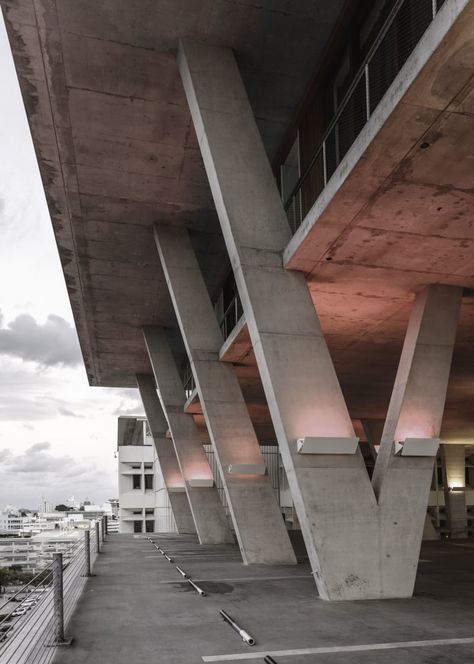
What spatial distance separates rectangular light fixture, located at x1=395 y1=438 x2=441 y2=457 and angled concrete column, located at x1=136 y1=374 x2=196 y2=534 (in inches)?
881

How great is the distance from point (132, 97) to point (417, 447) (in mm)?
8596

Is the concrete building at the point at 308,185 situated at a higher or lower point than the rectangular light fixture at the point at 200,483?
higher

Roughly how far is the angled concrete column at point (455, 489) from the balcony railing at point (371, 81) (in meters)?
23.1

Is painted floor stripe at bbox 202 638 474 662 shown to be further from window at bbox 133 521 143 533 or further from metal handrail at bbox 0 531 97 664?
window at bbox 133 521 143 533

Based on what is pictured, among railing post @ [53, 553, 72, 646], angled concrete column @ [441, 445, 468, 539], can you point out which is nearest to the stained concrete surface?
railing post @ [53, 553, 72, 646]

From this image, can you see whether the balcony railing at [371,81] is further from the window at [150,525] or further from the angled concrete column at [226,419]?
the window at [150,525]

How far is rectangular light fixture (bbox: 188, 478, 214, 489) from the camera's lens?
23.8 metres

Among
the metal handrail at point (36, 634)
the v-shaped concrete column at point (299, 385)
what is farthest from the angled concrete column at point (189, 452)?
the v-shaped concrete column at point (299, 385)

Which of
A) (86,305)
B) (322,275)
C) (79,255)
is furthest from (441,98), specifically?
(86,305)

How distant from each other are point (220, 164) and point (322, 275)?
8.82 ft

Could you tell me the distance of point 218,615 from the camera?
8523 millimetres

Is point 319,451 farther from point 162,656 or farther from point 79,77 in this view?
point 79,77

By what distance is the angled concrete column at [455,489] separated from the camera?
31.9 m

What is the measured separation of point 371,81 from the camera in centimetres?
1071
